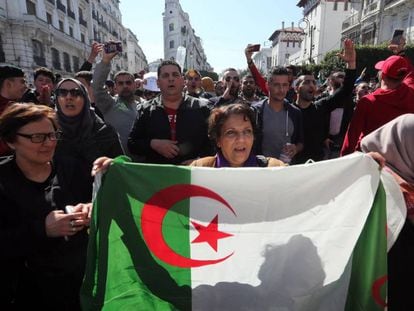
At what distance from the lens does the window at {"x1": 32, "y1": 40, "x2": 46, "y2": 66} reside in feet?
88.8

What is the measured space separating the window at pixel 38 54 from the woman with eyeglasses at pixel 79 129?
28.6 m

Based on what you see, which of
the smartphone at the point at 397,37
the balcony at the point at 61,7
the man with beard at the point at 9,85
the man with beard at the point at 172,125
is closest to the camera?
the man with beard at the point at 172,125

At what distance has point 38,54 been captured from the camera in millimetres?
27812

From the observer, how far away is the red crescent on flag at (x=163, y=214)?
1.78 metres

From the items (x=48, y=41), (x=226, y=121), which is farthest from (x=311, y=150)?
(x=48, y=41)

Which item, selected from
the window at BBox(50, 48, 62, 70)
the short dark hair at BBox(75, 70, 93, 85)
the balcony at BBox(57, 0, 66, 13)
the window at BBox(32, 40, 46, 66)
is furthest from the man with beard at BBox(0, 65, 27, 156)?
the balcony at BBox(57, 0, 66, 13)

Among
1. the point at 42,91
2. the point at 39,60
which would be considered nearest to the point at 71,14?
the point at 39,60

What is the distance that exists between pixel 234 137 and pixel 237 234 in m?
0.60

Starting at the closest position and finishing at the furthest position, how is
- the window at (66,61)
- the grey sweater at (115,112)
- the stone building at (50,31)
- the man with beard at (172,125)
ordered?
1. the man with beard at (172,125)
2. the grey sweater at (115,112)
3. the stone building at (50,31)
4. the window at (66,61)

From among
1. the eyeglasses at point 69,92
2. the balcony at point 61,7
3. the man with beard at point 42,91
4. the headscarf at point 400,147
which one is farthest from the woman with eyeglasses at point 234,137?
the balcony at point 61,7

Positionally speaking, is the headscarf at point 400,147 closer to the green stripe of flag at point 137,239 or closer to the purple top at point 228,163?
the purple top at point 228,163

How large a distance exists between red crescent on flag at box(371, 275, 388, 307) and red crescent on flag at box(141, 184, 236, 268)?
777 mm

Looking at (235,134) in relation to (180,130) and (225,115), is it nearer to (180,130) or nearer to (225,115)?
(225,115)

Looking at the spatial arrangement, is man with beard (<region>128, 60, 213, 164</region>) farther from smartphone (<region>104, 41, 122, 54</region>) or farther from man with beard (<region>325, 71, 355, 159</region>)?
man with beard (<region>325, 71, 355, 159</region>)
